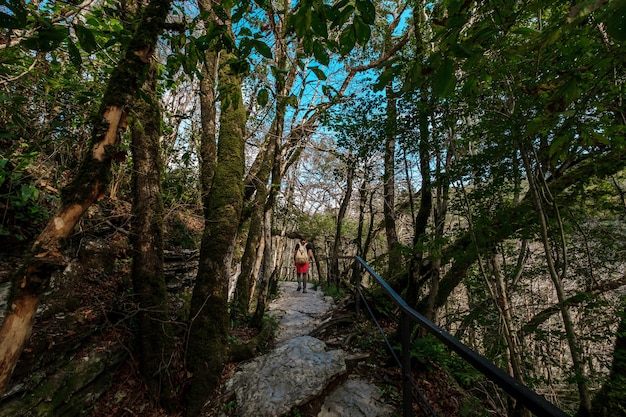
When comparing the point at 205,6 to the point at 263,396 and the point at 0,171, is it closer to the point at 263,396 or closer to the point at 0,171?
the point at 0,171

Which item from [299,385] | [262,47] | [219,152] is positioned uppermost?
[219,152]

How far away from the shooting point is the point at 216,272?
3285mm

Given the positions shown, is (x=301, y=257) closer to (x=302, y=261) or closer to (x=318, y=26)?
(x=302, y=261)

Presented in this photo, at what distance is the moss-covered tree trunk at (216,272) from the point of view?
9.71 ft

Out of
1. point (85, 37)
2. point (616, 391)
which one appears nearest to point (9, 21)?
point (85, 37)

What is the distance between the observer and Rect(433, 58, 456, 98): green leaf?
0.96m

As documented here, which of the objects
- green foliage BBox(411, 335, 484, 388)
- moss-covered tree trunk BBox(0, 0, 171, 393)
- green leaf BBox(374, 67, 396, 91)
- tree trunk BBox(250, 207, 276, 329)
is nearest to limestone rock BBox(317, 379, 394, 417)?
green foliage BBox(411, 335, 484, 388)

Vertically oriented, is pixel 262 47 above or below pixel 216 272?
above

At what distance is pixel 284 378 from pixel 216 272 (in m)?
1.48

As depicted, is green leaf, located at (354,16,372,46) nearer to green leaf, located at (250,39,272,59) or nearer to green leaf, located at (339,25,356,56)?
green leaf, located at (339,25,356,56)

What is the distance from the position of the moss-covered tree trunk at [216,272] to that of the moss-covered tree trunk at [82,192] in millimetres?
947

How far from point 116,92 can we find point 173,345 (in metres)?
2.53

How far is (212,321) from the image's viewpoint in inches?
124

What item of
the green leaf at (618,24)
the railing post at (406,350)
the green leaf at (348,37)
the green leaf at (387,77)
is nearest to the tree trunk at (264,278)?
the railing post at (406,350)
